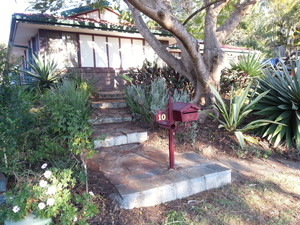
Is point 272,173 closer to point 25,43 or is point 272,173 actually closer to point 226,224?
point 226,224

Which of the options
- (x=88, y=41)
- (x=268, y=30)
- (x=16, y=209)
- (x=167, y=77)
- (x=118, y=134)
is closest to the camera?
(x=16, y=209)

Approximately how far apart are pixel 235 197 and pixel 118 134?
2222mm

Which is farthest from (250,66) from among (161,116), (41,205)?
(41,205)

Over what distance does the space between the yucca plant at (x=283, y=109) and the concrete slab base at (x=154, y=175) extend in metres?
1.81

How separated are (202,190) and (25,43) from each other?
12.8m

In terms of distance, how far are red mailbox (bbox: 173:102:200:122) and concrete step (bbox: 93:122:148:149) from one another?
4.80 feet

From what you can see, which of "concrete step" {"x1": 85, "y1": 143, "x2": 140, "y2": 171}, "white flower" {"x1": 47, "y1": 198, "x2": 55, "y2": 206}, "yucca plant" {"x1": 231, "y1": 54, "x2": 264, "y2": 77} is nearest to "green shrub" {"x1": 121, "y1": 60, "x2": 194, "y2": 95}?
"yucca plant" {"x1": 231, "y1": 54, "x2": 264, "y2": 77}

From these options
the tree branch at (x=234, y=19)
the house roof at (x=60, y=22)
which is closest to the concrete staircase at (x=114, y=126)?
the tree branch at (x=234, y=19)

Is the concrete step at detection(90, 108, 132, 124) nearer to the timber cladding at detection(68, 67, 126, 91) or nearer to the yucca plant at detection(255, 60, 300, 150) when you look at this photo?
the yucca plant at detection(255, 60, 300, 150)

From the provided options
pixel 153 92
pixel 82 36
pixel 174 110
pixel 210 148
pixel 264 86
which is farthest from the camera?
pixel 82 36

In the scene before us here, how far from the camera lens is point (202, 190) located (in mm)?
2930

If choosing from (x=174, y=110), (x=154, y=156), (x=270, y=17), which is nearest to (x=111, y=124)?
(x=154, y=156)

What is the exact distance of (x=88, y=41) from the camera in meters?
10.2

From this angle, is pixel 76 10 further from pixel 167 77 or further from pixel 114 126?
pixel 114 126
